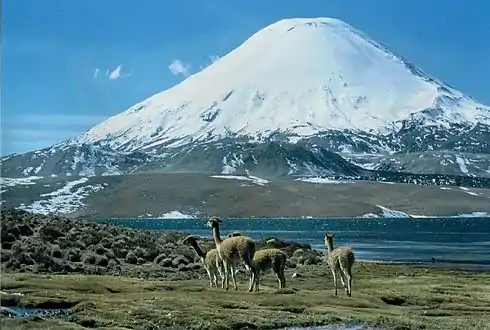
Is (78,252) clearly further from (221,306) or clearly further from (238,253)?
(221,306)

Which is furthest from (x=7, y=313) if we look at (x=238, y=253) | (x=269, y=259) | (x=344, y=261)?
(x=344, y=261)

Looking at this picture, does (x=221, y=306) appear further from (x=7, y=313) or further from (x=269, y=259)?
(x=7, y=313)

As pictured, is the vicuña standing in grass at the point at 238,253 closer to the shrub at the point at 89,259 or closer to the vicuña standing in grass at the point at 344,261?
the vicuña standing in grass at the point at 344,261

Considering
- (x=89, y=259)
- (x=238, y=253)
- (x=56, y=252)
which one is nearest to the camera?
(x=238, y=253)

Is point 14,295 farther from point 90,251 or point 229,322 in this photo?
point 90,251

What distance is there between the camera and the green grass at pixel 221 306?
24172 millimetres

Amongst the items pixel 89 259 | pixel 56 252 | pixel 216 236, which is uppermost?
pixel 216 236

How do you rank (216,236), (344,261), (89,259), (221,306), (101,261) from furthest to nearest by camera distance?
(101,261)
(89,259)
(216,236)
(344,261)
(221,306)

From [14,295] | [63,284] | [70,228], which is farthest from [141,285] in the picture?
[70,228]

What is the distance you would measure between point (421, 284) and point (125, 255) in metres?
16.4

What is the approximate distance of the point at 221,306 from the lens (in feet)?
90.1

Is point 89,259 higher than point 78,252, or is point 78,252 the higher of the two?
point 78,252

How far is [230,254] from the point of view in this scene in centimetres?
3175

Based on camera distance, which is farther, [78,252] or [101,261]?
[78,252]
